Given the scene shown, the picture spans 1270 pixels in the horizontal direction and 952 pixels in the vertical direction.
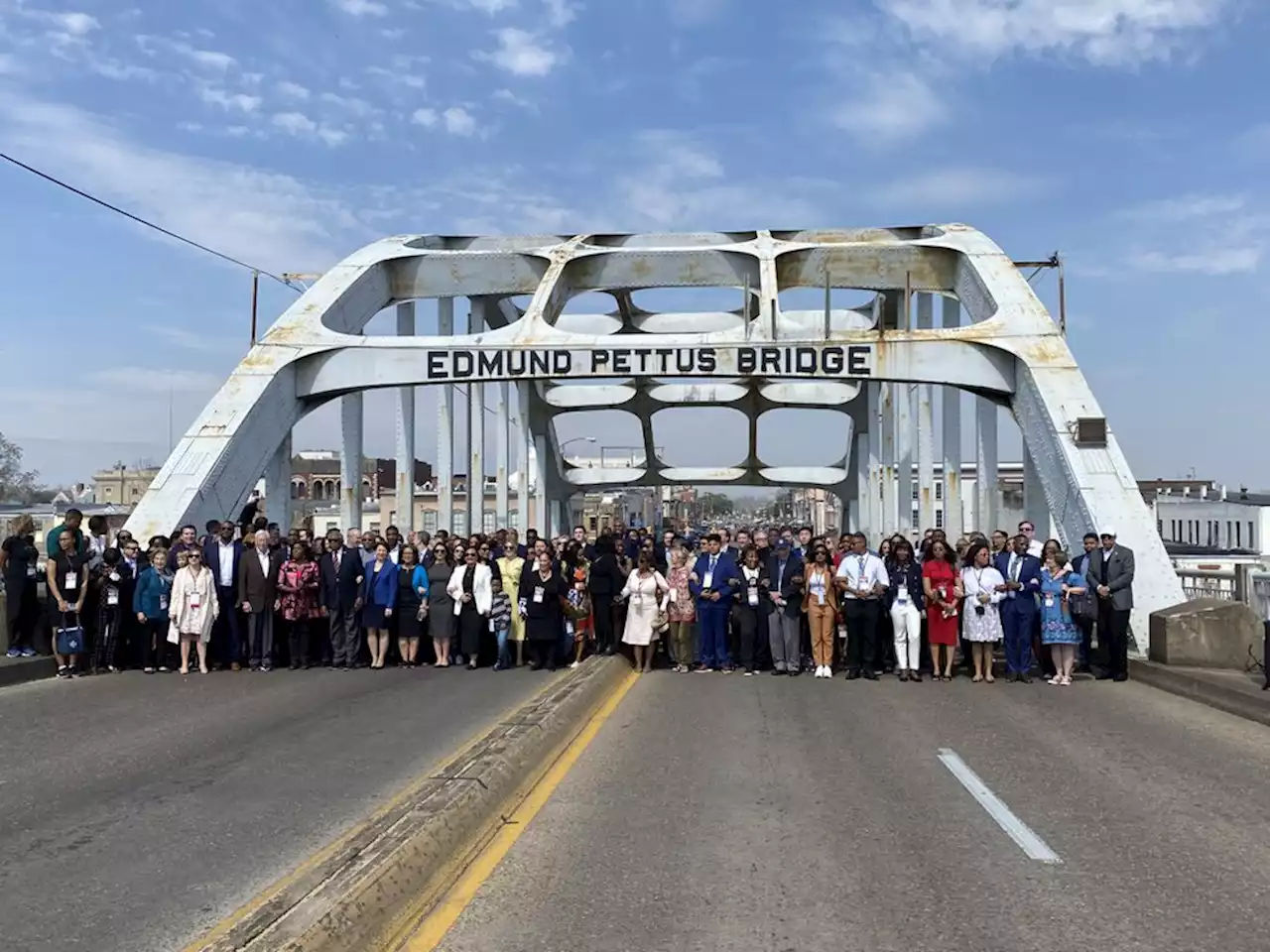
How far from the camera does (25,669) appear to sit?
40.4 ft

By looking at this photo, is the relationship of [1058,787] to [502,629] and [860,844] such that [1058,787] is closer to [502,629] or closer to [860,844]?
[860,844]

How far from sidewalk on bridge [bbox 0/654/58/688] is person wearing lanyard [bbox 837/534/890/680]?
30.0ft

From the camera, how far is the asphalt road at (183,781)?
4.68 m

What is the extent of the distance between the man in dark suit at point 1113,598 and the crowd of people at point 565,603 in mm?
20

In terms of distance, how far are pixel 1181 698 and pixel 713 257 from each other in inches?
638

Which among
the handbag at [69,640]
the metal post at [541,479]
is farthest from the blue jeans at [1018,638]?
the metal post at [541,479]

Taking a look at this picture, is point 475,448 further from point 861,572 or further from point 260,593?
point 861,572

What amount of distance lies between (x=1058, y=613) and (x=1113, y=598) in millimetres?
681

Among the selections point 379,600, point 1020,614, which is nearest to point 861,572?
point 1020,614

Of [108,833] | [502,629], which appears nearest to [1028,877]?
[108,833]

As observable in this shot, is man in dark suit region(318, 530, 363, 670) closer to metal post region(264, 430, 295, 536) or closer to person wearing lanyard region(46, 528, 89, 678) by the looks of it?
person wearing lanyard region(46, 528, 89, 678)

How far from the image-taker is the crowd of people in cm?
1264

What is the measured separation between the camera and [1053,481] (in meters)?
17.0

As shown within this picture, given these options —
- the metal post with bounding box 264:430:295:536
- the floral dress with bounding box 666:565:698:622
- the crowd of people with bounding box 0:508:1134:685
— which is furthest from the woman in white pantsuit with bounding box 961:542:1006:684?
the metal post with bounding box 264:430:295:536
